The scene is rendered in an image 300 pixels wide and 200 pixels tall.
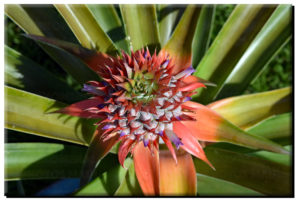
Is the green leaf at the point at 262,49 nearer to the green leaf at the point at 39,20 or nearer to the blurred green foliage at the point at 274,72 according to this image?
the blurred green foliage at the point at 274,72

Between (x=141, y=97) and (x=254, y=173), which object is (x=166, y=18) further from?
(x=254, y=173)

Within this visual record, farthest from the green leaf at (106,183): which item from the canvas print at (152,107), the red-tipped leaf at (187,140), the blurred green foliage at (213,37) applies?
the blurred green foliage at (213,37)

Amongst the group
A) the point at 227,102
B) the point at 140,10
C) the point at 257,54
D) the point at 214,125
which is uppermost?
the point at 140,10

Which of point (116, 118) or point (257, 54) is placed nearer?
point (116, 118)

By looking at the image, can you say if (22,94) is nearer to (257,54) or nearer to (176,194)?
(176,194)

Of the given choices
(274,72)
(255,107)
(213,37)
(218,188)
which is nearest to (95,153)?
(218,188)

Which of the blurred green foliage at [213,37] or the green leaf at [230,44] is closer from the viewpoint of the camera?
the green leaf at [230,44]

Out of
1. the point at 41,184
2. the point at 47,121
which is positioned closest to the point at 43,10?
the point at 47,121
